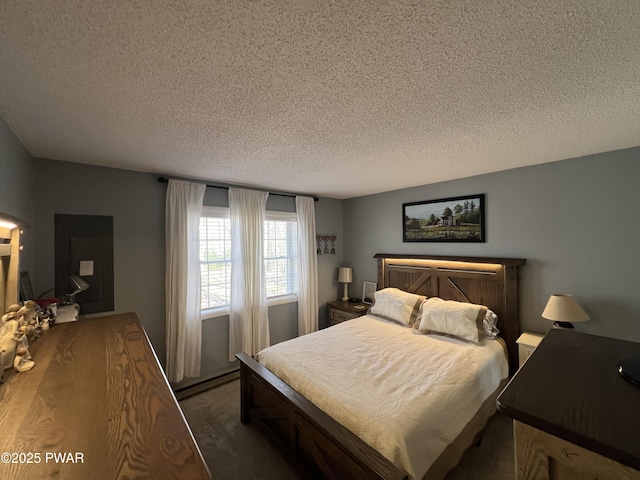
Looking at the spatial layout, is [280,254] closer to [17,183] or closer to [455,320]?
[455,320]

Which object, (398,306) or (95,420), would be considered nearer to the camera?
(95,420)

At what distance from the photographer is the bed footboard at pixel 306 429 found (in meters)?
1.35

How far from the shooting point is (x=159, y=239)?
279 centimetres

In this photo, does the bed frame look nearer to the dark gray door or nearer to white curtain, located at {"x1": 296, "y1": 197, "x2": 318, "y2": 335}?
white curtain, located at {"x1": 296, "y1": 197, "x2": 318, "y2": 335}

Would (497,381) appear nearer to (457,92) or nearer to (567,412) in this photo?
(567,412)

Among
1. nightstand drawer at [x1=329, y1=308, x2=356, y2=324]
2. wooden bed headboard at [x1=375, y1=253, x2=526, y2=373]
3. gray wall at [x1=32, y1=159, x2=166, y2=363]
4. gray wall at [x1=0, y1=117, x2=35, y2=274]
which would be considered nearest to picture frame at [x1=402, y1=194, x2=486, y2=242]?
wooden bed headboard at [x1=375, y1=253, x2=526, y2=373]

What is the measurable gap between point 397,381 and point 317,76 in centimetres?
202

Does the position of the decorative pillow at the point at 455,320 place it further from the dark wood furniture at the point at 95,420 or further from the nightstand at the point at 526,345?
the dark wood furniture at the point at 95,420

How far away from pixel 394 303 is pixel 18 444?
313 cm

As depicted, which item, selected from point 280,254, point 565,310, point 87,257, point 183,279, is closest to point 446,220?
point 565,310

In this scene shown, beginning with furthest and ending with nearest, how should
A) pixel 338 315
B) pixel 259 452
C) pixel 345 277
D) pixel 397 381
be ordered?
pixel 345 277, pixel 338 315, pixel 259 452, pixel 397 381

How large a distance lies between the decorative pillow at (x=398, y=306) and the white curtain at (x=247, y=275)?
1.53m

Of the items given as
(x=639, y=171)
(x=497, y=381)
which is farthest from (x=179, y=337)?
(x=639, y=171)

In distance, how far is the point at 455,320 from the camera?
2.66 meters
